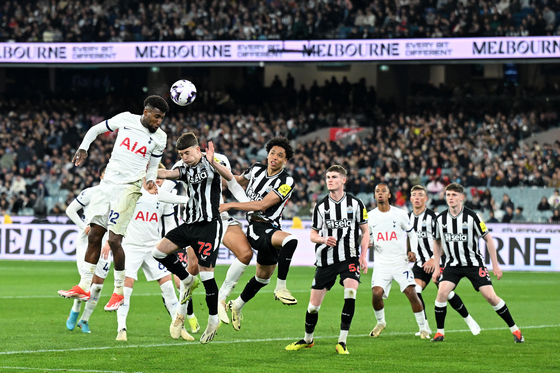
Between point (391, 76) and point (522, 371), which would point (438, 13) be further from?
point (522, 371)

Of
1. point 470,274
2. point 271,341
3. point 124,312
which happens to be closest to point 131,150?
point 124,312

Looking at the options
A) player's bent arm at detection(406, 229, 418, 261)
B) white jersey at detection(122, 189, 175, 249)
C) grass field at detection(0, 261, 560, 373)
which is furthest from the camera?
player's bent arm at detection(406, 229, 418, 261)

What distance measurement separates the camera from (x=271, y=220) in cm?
946

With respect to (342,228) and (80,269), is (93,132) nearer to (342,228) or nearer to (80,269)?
(80,269)

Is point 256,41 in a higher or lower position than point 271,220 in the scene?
higher

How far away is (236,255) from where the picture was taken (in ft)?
30.9

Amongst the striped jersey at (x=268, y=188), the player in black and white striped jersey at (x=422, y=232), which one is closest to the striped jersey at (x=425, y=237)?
the player in black and white striped jersey at (x=422, y=232)

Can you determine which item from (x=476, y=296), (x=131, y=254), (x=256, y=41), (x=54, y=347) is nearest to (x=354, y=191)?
(x=256, y=41)

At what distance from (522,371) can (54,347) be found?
512cm

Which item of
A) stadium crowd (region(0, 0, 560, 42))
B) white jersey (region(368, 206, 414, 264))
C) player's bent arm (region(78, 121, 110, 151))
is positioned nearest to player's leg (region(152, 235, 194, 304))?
player's bent arm (region(78, 121, 110, 151))

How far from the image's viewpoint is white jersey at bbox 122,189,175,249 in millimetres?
10578

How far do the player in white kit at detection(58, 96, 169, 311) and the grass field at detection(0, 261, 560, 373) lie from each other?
1040 mm

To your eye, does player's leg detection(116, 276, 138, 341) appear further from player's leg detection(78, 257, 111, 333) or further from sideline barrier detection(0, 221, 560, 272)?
sideline barrier detection(0, 221, 560, 272)

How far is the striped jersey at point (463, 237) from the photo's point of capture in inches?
410
